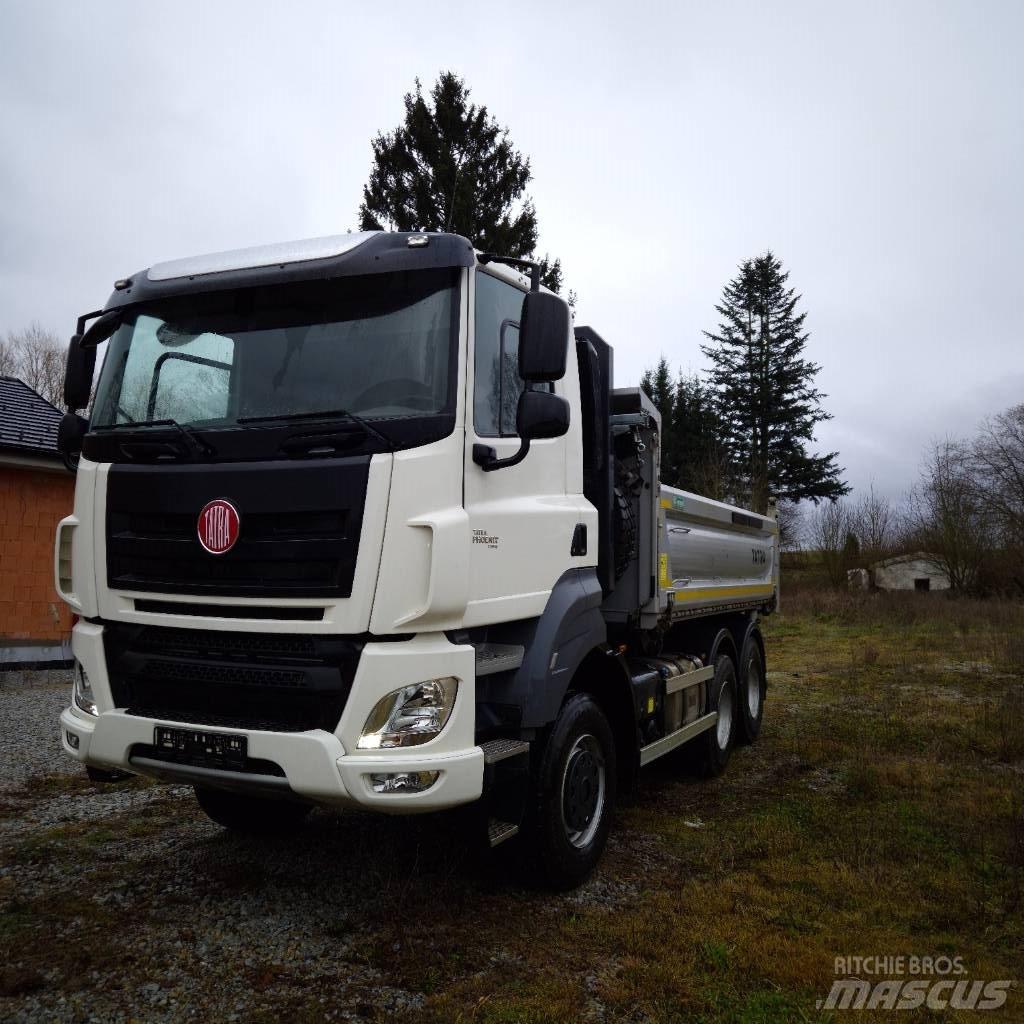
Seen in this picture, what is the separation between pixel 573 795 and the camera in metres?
4.31

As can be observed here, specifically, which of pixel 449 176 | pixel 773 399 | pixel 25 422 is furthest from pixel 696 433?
pixel 25 422

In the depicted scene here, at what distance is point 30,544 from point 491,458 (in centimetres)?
1060

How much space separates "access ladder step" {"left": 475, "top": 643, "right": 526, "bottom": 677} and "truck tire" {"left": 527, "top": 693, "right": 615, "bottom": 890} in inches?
18.2

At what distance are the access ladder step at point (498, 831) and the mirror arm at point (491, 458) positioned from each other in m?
1.52

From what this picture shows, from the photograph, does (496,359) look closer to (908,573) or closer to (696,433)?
(908,573)

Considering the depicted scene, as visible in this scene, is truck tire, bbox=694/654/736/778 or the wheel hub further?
truck tire, bbox=694/654/736/778

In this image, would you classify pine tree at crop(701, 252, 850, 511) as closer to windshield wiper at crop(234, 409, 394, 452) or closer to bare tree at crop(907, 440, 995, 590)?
bare tree at crop(907, 440, 995, 590)

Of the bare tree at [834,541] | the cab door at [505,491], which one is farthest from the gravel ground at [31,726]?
the bare tree at [834,541]

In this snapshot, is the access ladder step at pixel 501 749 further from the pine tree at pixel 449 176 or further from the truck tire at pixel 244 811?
the pine tree at pixel 449 176

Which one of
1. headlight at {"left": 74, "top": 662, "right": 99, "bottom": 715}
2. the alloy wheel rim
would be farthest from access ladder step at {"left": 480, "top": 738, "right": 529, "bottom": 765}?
headlight at {"left": 74, "top": 662, "right": 99, "bottom": 715}

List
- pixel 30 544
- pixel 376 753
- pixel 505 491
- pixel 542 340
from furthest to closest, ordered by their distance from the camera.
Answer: pixel 30 544
pixel 505 491
pixel 542 340
pixel 376 753

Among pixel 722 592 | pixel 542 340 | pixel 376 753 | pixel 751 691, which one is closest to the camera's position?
pixel 376 753

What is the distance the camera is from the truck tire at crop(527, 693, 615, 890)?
400cm

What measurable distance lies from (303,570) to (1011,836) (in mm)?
4430
